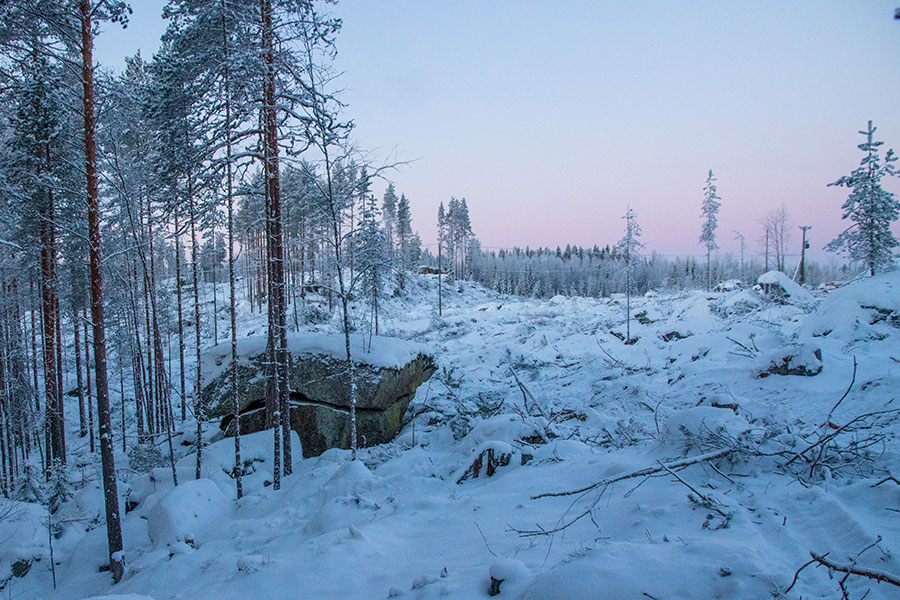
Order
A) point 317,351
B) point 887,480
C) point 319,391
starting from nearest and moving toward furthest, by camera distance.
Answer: point 887,480 < point 319,391 < point 317,351

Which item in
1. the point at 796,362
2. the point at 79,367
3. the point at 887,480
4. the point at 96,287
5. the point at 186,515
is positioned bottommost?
the point at 186,515

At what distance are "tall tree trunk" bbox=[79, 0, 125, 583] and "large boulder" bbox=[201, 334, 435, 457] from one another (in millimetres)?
3799

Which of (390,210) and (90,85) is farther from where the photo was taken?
(390,210)

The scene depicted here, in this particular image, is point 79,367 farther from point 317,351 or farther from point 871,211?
point 871,211

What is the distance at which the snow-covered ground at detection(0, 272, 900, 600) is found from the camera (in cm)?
296

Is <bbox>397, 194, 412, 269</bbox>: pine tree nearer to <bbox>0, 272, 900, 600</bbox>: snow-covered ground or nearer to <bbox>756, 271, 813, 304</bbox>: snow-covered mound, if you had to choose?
<bbox>756, 271, 813, 304</bbox>: snow-covered mound

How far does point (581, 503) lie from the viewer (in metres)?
4.53

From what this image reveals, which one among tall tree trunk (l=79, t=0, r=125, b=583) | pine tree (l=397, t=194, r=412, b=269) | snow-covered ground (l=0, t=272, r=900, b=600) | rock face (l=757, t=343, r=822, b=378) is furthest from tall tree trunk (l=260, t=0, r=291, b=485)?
pine tree (l=397, t=194, r=412, b=269)

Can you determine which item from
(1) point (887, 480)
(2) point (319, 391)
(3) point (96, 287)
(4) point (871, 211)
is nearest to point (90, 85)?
(3) point (96, 287)

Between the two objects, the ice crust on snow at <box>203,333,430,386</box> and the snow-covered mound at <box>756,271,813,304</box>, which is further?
the snow-covered mound at <box>756,271,813,304</box>

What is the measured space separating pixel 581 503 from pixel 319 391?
28.1 feet

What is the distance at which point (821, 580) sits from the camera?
8.24 feet

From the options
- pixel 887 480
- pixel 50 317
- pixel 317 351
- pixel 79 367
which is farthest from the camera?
pixel 79 367

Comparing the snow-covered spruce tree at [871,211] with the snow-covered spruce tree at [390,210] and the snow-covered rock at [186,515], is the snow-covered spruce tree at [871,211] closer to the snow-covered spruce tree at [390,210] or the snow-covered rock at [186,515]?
the snow-covered rock at [186,515]
